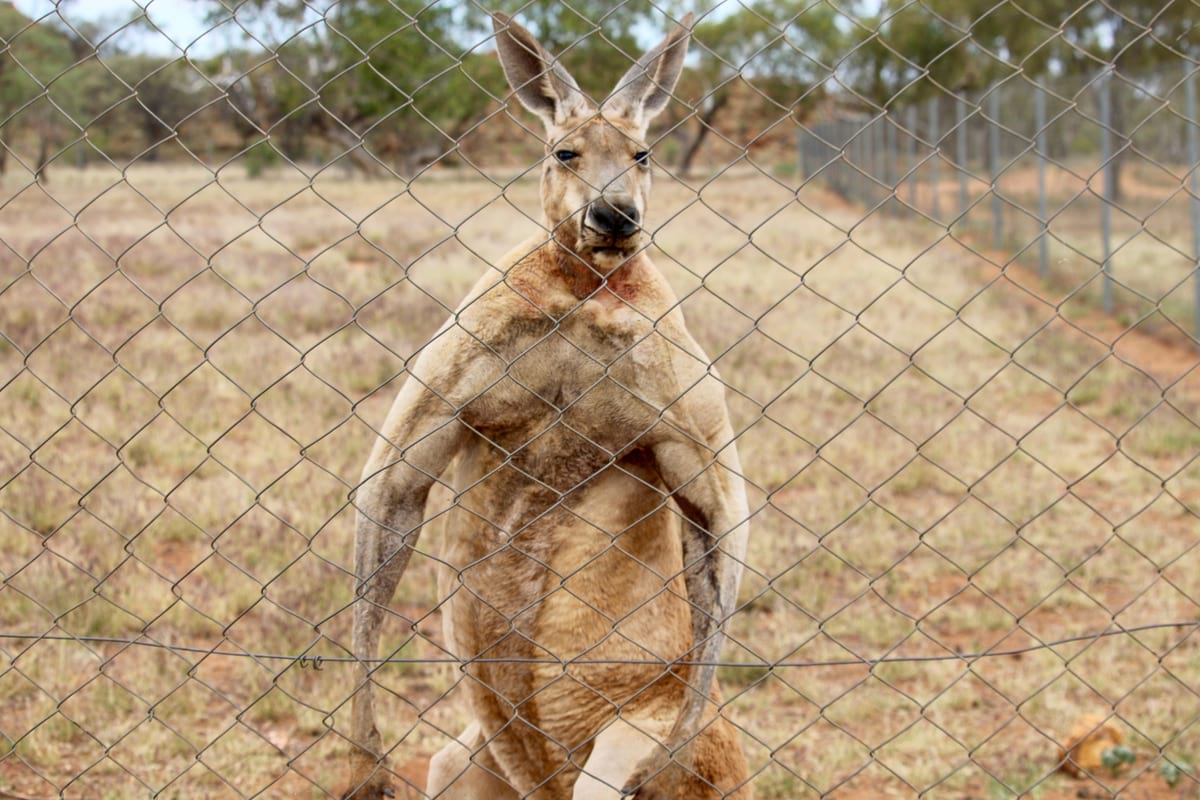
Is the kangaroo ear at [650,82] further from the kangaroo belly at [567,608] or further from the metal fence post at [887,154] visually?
the metal fence post at [887,154]

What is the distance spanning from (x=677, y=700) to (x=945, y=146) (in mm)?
21430

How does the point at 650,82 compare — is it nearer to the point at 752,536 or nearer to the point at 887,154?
the point at 752,536

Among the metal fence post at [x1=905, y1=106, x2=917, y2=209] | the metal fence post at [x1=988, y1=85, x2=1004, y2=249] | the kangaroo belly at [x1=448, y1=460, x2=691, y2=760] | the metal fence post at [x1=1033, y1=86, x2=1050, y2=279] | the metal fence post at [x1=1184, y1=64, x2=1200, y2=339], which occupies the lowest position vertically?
the kangaroo belly at [x1=448, y1=460, x2=691, y2=760]

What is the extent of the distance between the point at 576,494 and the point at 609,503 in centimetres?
9

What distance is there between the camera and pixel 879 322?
11.9 metres

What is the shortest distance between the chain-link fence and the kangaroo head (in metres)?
0.06

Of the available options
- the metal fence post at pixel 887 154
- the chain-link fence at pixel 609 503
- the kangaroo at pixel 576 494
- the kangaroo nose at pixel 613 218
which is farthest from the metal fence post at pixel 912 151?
the kangaroo nose at pixel 613 218

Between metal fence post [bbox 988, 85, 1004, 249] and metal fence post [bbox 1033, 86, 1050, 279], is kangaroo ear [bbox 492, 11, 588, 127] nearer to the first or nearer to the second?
metal fence post [bbox 1033, 86, 1050, 279]

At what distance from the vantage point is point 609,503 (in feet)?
10.1

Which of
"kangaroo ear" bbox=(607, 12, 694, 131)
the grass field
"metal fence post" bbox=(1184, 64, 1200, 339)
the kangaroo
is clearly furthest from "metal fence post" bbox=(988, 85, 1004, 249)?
the kangaroo

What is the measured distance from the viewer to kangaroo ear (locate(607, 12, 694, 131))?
283cm

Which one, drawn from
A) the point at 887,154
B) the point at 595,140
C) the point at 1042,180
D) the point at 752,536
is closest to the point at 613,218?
the point at 595,140

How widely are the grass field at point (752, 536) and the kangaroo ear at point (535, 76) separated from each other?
0.44 m

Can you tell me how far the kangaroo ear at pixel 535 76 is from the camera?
2701 millimetres
